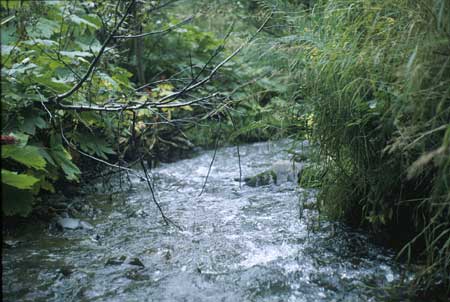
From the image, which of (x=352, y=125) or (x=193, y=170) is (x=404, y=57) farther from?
(x=193, y=170)

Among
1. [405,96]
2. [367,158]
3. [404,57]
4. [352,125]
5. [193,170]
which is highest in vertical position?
[404,57]

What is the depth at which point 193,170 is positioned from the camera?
5934 mm

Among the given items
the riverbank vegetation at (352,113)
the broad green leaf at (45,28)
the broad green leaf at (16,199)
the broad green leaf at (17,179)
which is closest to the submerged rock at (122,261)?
the riverbank vegetation at (352,113)

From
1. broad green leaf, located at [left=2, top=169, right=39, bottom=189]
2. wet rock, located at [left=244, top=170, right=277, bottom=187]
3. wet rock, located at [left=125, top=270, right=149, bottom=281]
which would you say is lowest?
wet rock, located at [left=244, top=170, right=277, bottom=187]

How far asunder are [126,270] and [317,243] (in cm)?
127

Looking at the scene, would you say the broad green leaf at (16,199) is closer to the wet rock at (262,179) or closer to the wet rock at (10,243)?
the wet rock at (10,243)

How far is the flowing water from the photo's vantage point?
9.01 feet

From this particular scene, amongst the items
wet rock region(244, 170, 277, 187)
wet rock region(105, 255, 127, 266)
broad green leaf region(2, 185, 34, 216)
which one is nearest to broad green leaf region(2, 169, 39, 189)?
broad green leaf region(2, 185, 34, 216)

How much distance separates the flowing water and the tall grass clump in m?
0.29

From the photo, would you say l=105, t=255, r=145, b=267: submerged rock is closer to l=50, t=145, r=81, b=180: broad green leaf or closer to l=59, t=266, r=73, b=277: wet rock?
l=59, t=266, r=73, b=277: wet rock

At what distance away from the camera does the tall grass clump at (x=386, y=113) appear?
7.72 ft

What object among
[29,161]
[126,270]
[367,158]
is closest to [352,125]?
[367,158]

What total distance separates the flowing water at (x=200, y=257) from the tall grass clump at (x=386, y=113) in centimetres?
29

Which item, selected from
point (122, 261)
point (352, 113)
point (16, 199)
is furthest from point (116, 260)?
point (352, 113)
